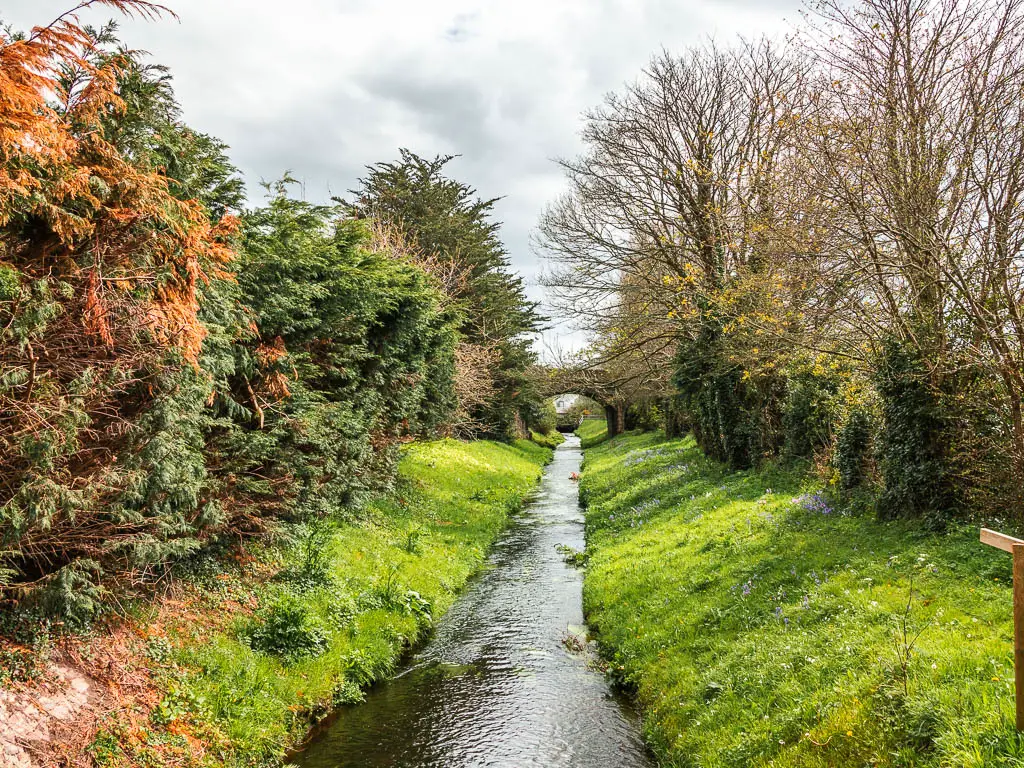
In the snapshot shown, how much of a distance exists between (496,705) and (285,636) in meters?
3.15

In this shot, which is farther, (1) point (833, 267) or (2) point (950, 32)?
(1) point (833, 267)

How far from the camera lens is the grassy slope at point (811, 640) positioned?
495cm

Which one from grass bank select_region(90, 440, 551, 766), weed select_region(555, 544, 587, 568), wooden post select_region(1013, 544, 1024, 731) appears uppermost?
wooden post select_region(1013, 544, 1024, 731)

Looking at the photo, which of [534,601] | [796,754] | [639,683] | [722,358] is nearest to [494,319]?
[722,358]

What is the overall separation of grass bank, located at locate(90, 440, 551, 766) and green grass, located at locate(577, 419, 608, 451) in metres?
44.5

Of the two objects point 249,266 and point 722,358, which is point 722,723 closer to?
point 249,266

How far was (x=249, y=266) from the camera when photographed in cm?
970

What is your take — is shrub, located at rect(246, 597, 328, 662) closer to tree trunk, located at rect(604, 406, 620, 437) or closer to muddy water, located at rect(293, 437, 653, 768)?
muddy water, located at rect(293, 437, 653, 768)

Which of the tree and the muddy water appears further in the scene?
the tree

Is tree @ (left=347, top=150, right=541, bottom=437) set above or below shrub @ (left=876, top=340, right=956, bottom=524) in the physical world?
above

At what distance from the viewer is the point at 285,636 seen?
340 inches

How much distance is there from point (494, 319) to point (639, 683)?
1237 inches

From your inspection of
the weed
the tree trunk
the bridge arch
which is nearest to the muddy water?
the weed

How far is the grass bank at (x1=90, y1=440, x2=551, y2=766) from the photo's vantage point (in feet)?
21.0
